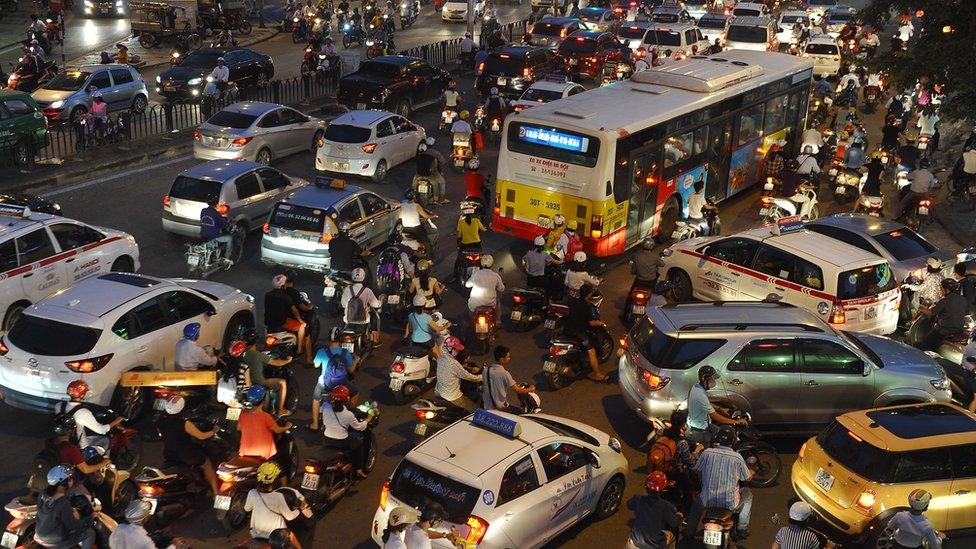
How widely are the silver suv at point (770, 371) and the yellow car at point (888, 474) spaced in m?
1.67

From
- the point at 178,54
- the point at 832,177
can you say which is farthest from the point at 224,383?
the point at 178,54

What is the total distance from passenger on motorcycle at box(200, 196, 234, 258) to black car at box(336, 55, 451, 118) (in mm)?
11958

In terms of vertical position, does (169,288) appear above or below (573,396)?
above

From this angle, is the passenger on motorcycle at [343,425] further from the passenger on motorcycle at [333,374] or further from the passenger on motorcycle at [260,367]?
the passenger on motorcycle at [260,367]

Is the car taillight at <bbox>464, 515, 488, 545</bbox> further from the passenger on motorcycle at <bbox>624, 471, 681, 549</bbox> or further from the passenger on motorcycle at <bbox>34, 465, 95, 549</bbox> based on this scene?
the passenger on motorcycle at <bbox>34, 465, 95, 549</bbox>

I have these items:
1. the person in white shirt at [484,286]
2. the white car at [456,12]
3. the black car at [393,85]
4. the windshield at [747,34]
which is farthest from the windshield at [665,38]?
the person in white shirt at [484,286]

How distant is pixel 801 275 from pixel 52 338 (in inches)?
434

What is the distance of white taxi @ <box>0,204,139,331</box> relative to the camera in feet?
50.2

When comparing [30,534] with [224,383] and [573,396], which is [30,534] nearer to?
[224,383]

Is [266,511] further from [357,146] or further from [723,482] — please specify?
[357,146]

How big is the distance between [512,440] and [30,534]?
481 centimetres

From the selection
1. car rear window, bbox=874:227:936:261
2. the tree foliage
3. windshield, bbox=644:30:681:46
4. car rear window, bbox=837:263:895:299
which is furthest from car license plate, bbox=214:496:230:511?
windshield, bbox=644:30:681:46

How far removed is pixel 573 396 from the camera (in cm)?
1480

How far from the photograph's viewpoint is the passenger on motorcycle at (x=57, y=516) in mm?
9492
